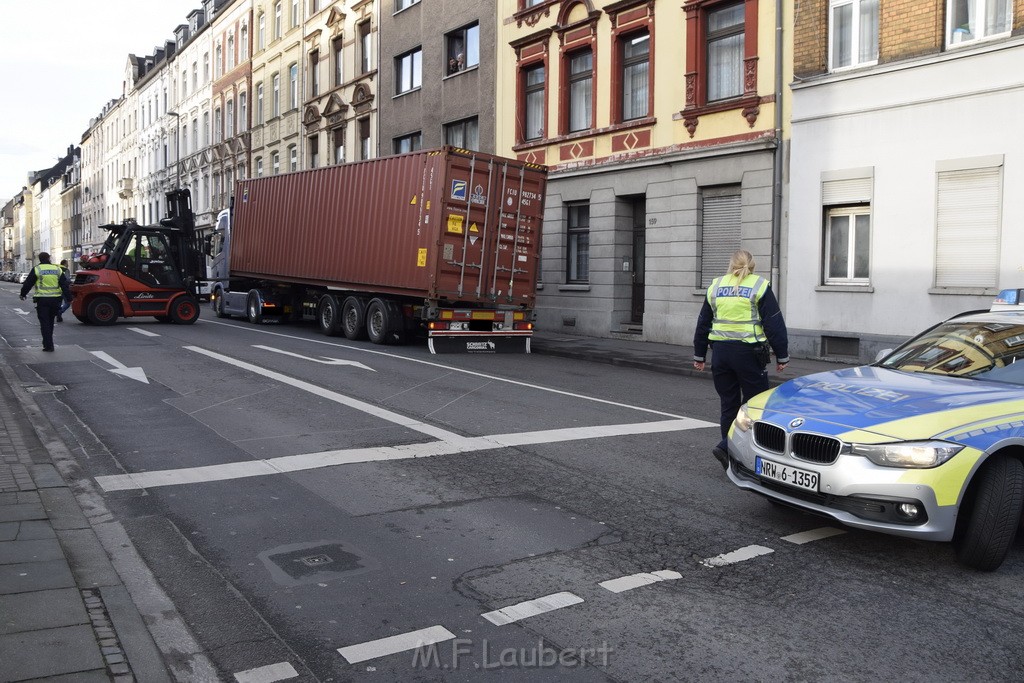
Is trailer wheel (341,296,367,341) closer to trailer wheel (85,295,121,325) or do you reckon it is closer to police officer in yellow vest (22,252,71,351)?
police officer in yellow vest (22,252,71,351)

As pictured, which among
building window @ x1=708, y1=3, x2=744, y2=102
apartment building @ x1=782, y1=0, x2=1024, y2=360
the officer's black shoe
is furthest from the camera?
building window @ x1=708, y1=3, x2=744, y2=102

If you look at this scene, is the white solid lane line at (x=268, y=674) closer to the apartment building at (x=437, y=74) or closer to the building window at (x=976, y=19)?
the building window at (x=976, y=19)

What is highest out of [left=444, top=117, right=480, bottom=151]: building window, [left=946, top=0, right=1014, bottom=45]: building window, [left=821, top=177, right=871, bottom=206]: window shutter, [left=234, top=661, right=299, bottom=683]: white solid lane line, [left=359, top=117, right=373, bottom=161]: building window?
[left=359, top=117, right=373, bottom=161]: building window

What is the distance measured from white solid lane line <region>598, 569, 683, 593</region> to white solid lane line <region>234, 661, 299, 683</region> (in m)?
1.62

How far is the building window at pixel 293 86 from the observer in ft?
134

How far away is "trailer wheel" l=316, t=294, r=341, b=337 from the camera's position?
2080 centimetres

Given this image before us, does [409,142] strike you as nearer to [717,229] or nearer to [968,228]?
[717,229]

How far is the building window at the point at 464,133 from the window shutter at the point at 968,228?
1474 centimetres

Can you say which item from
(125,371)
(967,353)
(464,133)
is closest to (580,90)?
(464,133)

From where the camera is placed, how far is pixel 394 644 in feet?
13.0

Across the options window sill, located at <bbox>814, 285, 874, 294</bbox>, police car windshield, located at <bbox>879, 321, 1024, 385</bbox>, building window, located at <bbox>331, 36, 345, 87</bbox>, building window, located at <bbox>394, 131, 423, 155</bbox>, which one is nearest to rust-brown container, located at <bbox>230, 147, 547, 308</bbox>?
window sill, located at <bbox>814, 285, 874, 294</bbox>

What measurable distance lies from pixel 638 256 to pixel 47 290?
41.2 ft

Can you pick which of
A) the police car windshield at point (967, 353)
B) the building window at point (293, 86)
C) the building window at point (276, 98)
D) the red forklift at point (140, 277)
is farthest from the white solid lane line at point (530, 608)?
the building window at point (276, 98)

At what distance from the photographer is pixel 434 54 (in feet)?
95.4
